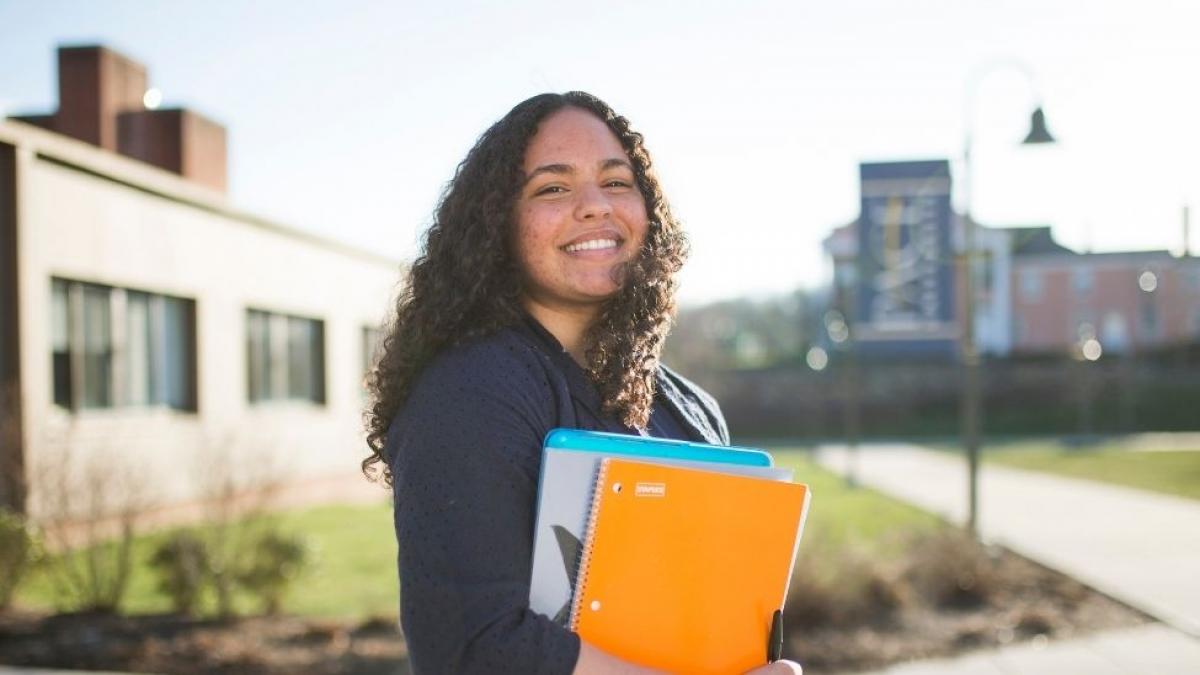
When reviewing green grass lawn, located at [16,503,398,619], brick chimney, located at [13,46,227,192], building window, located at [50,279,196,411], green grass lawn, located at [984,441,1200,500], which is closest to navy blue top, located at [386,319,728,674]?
green grass lawn, located at [16,503,398,619]

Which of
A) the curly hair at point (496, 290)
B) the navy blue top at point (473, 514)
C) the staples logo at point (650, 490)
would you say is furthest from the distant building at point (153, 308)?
the staples logo at point (650, 490)

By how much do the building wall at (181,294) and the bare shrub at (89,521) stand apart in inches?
5.8

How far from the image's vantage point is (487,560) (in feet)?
5.12

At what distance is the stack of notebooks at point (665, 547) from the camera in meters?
1.63

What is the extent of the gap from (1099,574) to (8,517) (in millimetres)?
9000

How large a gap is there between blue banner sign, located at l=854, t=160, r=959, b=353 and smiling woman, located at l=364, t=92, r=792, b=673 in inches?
344

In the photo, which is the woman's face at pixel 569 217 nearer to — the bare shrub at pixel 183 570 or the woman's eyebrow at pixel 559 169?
the woman's eyebrow at pixel 559 169

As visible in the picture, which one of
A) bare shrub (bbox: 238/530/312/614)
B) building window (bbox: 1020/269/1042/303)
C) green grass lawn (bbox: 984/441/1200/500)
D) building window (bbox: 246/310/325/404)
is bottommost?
green grass lawn (bbox: 984/441/1200/500)

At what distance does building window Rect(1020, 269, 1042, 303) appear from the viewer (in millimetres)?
61688

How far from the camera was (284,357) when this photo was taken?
2150cm

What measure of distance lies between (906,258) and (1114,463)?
1854 cm

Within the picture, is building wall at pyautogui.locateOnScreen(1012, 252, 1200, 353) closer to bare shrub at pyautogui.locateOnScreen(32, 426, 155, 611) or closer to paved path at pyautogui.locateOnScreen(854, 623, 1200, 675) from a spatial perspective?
paved path at pyautogui.locateOnScreen(854, 623, 1200, 675)

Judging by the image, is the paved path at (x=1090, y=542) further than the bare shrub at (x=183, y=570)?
No

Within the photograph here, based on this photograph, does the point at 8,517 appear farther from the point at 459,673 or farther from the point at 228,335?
the point at 228,335
